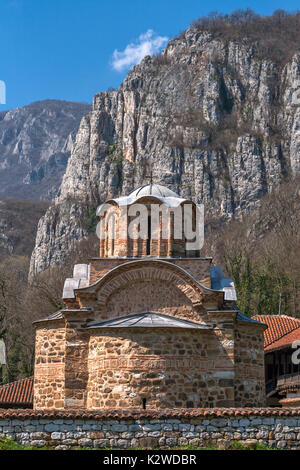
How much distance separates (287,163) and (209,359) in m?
69.1

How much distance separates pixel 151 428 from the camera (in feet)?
41.0

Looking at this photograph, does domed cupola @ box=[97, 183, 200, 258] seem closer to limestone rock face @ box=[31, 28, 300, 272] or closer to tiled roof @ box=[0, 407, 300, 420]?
tiled roof @ box=[0, 407, 300, 420]

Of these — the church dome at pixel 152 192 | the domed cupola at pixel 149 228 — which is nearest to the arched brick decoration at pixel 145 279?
the domed cupola at pixel 149 228

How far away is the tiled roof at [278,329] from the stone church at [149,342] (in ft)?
28.8

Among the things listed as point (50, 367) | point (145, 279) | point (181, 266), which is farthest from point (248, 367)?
point (50, 367)

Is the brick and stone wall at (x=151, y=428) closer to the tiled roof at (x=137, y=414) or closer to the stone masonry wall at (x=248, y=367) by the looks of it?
the tiled roof at (x=137, y=414)

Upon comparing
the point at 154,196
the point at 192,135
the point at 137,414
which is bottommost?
the point at 137,414

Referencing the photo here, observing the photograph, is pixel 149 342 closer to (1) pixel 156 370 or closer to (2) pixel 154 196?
(1) pixel 156 370

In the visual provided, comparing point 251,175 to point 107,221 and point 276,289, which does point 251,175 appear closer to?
point 276,289

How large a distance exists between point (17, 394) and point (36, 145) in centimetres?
14579

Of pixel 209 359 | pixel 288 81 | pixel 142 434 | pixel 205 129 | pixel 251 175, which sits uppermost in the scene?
pixel 288 81

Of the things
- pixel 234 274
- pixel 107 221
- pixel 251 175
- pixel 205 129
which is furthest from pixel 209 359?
→ pixel 205 129

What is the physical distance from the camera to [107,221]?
20484 millimetres

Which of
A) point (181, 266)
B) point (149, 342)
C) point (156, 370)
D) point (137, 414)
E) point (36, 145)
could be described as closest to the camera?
point (137, 414)
